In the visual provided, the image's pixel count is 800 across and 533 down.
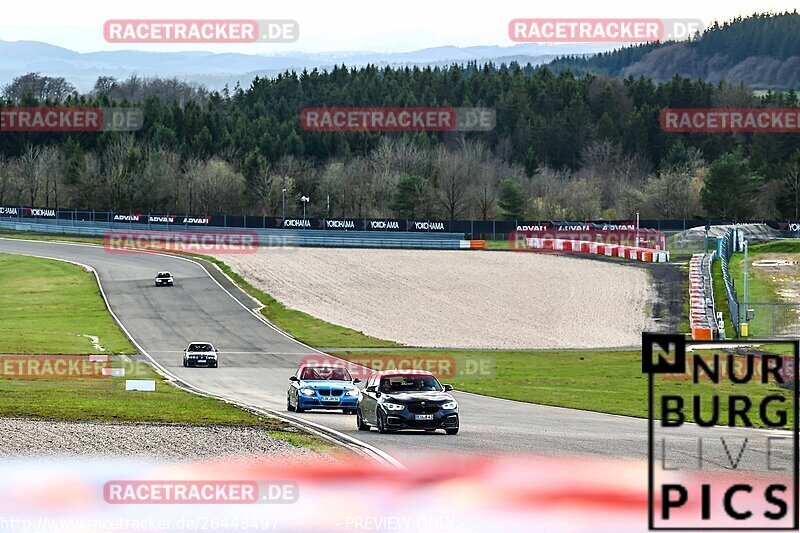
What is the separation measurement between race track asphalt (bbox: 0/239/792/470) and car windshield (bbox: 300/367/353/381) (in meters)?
1.28

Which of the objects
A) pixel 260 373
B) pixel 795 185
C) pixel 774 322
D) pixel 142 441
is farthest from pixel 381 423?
pixel 795 185

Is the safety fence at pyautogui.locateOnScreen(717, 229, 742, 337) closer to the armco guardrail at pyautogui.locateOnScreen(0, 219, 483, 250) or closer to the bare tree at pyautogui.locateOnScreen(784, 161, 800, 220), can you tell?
the armco guardrail at pyautogui.locateOnScreen(0, 219, 483, 250)

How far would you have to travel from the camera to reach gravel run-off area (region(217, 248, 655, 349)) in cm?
6022

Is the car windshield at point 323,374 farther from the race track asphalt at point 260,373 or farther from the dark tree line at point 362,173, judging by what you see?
the dark tree line at point 362,173

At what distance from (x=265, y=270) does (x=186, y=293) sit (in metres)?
11.5

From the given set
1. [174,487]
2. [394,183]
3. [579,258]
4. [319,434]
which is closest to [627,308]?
[579,258]

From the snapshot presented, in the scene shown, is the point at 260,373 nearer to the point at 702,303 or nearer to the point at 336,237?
the point at 702,303

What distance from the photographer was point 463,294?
74.6 meters

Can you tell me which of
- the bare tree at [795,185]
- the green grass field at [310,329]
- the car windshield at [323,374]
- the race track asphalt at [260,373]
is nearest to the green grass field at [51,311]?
the race track asphalt at [260,373]

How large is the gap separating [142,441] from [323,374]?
10801mm

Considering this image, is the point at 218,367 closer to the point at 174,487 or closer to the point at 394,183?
the point at 174,487

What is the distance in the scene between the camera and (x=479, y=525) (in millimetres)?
15273

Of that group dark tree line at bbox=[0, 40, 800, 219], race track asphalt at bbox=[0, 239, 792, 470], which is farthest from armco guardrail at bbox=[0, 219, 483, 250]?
dark tree line at bbox=[0, 40, 800, 219]

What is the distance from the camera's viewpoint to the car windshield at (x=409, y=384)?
2697 cm
